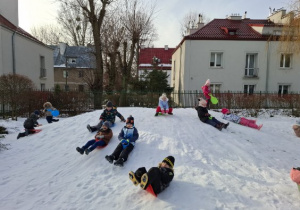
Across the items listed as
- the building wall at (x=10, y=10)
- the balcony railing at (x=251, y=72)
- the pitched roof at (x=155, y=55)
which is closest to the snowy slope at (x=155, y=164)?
the balcony railing at (x=251, y=72)

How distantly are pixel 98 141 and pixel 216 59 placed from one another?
1627cm

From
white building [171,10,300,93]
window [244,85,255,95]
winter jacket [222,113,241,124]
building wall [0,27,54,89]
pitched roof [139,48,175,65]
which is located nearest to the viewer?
winter jacket [222,113,241,124]

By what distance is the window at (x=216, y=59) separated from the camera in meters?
19.2

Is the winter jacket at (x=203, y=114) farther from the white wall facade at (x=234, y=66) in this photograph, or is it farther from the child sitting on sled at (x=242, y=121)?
the white wall facade at (x=234, y=66)

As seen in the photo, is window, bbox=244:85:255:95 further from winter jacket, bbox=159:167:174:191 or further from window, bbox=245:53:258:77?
winter jacket, bbox=159:167:174:191

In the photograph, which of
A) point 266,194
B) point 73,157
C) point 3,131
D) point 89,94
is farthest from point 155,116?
point 89,94

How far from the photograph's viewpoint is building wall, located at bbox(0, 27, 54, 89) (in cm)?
1675

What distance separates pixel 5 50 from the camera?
16.8 metres

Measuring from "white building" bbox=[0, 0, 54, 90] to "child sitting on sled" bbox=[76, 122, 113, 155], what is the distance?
1453 cm

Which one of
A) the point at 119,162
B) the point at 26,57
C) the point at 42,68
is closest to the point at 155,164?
the point at 119,162

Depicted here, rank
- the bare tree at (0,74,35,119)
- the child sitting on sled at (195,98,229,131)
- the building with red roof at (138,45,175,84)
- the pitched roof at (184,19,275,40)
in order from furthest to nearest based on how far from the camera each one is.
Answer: the building with red roof at (138,45,175,84) < the pitched roof at (184,19,275,40) < the bare tree at (0,74,35,119) < the child sitting on sled at (195,98,229,131)

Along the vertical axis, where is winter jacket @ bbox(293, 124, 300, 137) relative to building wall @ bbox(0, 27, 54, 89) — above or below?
below

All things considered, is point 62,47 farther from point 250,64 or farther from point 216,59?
point 250,64

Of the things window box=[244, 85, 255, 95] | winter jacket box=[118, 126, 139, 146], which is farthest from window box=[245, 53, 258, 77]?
winter jacket box=[118, 126, 139, 146]
